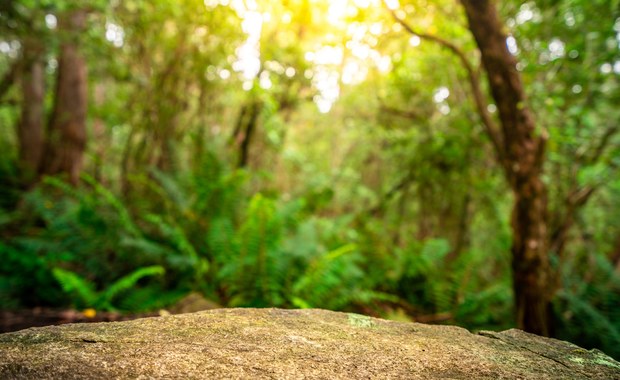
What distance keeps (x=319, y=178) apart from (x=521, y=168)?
5.72 metres

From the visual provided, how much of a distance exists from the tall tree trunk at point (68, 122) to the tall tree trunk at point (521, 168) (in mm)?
5832

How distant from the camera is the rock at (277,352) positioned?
969 millimetres

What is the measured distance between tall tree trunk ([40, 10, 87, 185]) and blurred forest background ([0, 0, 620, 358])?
33 mm

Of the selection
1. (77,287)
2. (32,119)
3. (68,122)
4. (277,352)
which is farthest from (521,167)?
(32,119)

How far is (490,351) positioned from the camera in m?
1.23

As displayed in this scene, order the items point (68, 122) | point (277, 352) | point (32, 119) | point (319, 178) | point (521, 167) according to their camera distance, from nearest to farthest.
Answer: point (277, 352) → point (521, 167) → point (68, 122) → point (32, 119) → point (319, 178)

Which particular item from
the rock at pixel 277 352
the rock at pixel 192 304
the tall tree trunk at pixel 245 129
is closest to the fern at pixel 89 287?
the rock at pixel 192 304

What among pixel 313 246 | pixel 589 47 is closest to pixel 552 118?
pixel 589 47

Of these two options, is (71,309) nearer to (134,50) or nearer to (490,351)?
(490,351)

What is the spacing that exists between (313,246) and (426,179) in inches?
121

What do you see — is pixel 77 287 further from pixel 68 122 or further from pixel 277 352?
pixel 68 122

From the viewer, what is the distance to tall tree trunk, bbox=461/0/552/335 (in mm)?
2959

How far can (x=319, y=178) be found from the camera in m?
8.55

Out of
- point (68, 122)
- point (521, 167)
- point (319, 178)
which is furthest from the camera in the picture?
point (319, 178)
